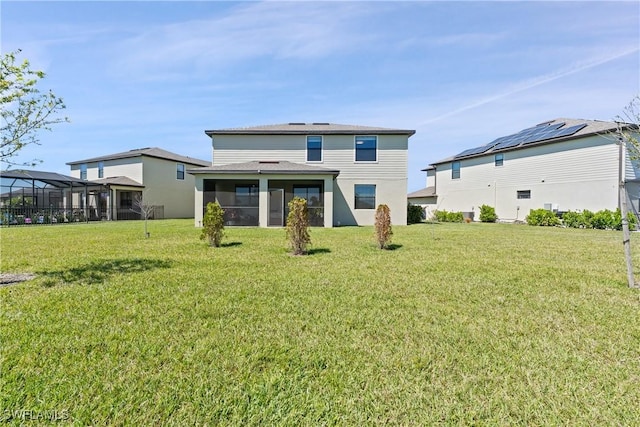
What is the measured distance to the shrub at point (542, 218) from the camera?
19136 millimetres

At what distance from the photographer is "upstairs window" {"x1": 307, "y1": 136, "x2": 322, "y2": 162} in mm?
18281

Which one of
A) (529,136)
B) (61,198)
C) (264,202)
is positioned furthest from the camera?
(61,198)

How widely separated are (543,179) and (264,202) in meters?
19.0

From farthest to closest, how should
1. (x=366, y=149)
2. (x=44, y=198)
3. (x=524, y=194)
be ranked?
(x=44, y=198)
(x=524, y=194)
(x=366, y=149)

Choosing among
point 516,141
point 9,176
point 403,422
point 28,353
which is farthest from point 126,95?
point 516,141

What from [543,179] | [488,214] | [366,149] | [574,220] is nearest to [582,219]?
[574,220]

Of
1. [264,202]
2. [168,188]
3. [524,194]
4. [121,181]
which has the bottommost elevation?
[264,202]

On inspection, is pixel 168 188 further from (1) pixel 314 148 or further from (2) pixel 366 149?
(2) pixel 366 149

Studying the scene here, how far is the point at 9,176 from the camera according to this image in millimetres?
18641

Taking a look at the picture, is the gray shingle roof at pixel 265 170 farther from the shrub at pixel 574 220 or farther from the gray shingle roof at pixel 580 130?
the gray shingle roof at pixel 580 130

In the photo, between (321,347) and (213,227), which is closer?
(321,347)

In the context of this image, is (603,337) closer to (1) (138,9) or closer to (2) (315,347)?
(2) (315,347)

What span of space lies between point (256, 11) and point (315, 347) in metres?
9.10

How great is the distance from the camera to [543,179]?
20.5 meters
